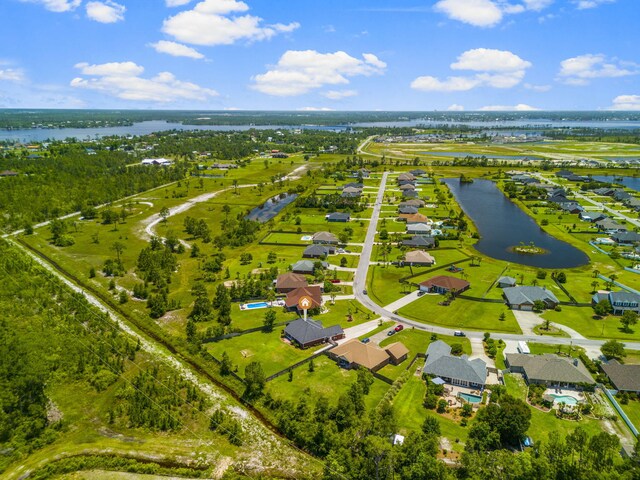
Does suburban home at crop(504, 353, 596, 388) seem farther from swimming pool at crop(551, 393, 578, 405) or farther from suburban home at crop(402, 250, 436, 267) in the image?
suburban home at crop(402, 250, 436, 267)

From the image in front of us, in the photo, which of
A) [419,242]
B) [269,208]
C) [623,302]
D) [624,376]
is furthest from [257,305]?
[269,208]

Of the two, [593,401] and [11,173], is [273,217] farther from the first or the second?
[11,173]

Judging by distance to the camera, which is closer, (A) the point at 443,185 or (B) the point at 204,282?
(B) the point at 204,282

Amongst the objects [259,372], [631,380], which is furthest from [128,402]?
[631,380]

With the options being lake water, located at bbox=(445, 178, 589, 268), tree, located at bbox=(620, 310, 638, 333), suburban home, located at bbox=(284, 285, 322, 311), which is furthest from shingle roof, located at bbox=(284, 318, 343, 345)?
lake water, located at bbox=(445, 178, 589, 268)

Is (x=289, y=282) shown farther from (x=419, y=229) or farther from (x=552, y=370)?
(x=419, y=229)

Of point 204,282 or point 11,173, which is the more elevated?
point 11,173
